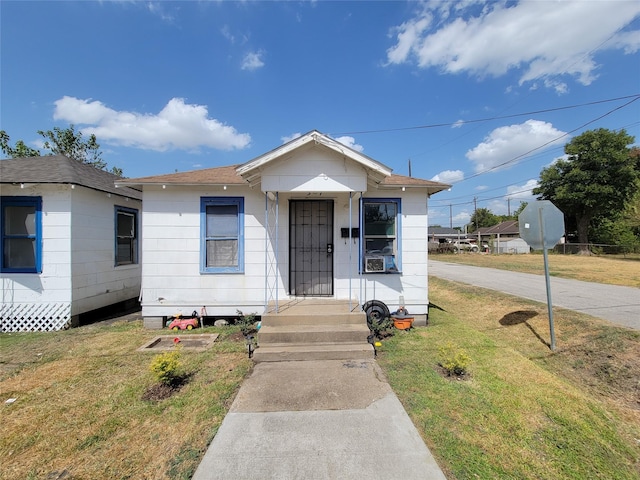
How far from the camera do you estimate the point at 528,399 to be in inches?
138

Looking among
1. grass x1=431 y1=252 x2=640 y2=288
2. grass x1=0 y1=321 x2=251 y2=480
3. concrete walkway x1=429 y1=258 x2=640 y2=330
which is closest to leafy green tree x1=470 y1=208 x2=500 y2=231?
grass x1=431 y1=252 x2=640 y2=288

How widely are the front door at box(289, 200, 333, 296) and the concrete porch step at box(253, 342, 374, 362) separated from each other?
6.23 ft

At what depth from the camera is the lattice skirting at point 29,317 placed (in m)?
6.35

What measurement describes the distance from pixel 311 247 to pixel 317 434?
4.06 meters

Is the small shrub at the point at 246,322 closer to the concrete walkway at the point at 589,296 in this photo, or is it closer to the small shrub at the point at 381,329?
the small shrub at the point at 381,329

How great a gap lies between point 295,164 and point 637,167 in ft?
146

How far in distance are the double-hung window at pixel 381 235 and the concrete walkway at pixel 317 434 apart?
287cm

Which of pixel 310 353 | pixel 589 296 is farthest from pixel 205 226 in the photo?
pixel 589 296

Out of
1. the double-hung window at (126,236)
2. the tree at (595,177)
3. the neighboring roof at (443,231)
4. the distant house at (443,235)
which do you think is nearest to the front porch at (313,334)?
the double-hung window at (126,236)

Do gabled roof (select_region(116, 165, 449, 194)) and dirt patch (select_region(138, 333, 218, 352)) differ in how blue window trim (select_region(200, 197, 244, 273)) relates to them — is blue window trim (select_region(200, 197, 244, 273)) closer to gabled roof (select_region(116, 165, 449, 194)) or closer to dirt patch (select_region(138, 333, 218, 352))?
gabled roof (select_region(116, 165, 449, 194))

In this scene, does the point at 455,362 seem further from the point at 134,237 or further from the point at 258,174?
the point at 134,237

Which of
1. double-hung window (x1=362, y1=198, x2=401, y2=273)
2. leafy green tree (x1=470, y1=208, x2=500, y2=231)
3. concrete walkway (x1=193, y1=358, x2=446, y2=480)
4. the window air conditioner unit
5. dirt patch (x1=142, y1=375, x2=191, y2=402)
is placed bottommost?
dirt patch (x1=142, y1=375, x2=191, y2=402)

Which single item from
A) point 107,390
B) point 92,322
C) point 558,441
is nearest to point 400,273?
point 558,441

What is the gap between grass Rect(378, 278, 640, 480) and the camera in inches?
98.7
